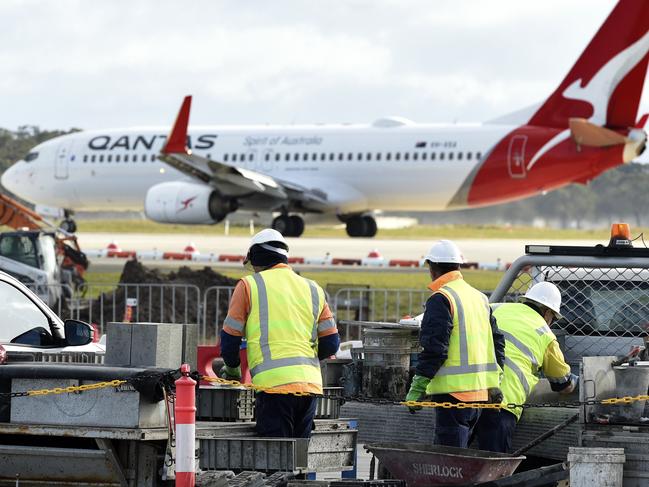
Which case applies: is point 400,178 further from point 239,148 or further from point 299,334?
point 299,334

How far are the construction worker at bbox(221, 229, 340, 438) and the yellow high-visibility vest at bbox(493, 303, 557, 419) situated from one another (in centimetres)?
123

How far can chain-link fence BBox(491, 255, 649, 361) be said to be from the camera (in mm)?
11430

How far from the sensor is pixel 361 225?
152ft

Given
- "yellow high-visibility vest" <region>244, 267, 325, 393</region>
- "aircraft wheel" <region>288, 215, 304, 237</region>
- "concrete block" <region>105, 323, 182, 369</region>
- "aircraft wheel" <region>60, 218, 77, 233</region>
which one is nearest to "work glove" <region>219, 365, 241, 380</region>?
"yellow high-visibility vest" <region>244, 267, 325, 393</region>

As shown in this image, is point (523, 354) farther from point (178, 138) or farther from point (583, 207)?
point (583, 207)

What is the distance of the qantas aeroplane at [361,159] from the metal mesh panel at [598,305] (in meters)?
26.0

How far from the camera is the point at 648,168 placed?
189 feet

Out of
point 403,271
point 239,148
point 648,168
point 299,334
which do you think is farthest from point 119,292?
point 648,168

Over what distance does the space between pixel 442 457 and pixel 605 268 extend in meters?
3.49

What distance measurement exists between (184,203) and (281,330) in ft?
104

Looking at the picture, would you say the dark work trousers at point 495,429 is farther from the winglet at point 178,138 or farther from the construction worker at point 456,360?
the winglet at point 178,138

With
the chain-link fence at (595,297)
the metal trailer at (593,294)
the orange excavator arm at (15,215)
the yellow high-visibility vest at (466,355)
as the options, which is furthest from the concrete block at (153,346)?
the orange excavator arm at (15,215)

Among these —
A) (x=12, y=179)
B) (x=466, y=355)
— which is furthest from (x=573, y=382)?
(x=12, y=179)

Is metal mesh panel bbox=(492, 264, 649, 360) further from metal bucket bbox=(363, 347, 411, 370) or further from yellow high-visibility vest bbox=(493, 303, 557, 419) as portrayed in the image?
yellow high-visibility vest bbox=(493, 303, 557, 419)
